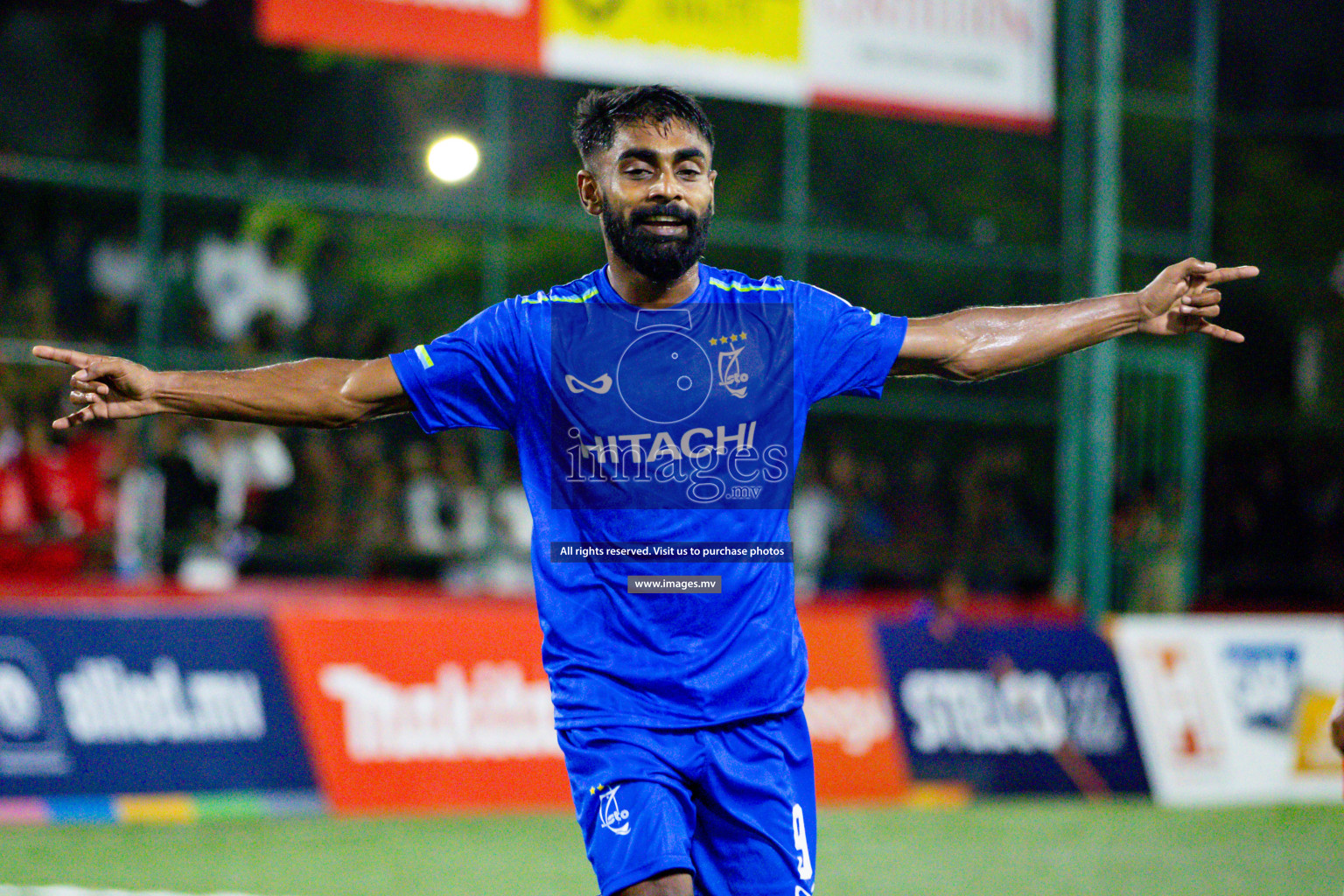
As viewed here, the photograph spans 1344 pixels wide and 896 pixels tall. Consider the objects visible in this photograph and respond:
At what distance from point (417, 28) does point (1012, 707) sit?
22.4 feet

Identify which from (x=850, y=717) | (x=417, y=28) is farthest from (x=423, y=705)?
(x=417, y=28)

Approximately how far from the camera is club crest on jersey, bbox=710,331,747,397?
13.6 ft

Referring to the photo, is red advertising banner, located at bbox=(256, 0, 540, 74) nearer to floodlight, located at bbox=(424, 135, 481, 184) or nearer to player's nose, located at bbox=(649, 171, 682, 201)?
floodlight, located at bbox=(424, 135, 481, 184)

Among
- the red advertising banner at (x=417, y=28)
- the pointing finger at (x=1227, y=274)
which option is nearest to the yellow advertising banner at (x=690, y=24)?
the red advertising banner at (x=417, y=28)

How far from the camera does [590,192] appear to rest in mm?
4215

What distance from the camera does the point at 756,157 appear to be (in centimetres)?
1652

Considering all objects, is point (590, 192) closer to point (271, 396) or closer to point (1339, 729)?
point (271, 396)

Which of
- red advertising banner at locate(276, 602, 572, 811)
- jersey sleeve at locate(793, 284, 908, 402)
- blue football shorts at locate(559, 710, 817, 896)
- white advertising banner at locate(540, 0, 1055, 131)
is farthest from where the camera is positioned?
white advertising banner at locate(540, 0, 1055, 131)

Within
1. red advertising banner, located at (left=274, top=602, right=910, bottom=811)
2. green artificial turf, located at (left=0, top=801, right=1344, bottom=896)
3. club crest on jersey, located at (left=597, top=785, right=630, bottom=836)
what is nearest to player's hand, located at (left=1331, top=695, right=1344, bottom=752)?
club crest on jersey, located at (left=597, top=785, right=630, bottom=836)

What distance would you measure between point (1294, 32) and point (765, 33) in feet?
40.4

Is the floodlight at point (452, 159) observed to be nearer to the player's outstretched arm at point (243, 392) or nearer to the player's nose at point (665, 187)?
the player's outstretched arm at point (243, 392)

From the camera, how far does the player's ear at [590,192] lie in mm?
4168

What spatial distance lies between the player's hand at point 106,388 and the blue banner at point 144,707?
6064 mm

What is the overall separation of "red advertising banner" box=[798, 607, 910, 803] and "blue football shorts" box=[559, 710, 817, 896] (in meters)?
7.12
